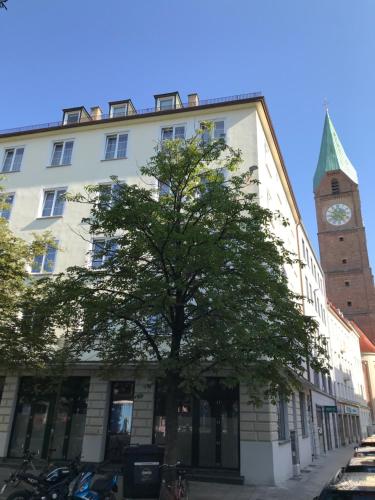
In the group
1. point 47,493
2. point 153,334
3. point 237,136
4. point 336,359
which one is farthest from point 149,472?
point 336,359

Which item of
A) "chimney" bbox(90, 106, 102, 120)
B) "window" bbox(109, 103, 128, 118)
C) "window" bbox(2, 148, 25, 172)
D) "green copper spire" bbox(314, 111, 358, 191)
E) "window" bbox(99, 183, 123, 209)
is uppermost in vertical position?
"green copper spire" bbox(314, 111, 358, 191)

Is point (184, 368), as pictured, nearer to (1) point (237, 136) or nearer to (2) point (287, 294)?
(2) point (287, 294)

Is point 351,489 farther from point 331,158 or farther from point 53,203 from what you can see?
point 331,158

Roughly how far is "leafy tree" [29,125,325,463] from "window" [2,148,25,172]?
1332 centimetres

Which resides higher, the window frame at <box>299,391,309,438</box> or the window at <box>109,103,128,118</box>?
the window at <box>109,103,128,118</box>

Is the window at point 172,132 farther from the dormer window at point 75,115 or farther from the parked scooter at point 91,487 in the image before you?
the parked scooter at point 91,487

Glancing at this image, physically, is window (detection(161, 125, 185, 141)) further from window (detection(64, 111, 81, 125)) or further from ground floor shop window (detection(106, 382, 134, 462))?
ground floor shop window (detection(106, 382, 134, 462))

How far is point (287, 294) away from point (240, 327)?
9.61 ft

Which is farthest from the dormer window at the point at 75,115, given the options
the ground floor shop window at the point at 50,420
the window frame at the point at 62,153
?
the ground floor shop window at the point at 50,420

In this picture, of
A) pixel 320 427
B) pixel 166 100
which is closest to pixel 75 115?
pixel 166 100

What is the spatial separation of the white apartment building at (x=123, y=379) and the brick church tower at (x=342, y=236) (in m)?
41.4

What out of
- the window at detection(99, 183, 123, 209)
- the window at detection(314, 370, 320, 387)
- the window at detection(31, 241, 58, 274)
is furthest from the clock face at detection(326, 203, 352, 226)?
the window at detection(99, 183, 123, 209)

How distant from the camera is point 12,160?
2416 centimetres

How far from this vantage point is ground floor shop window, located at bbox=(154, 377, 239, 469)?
1559 centimetres
